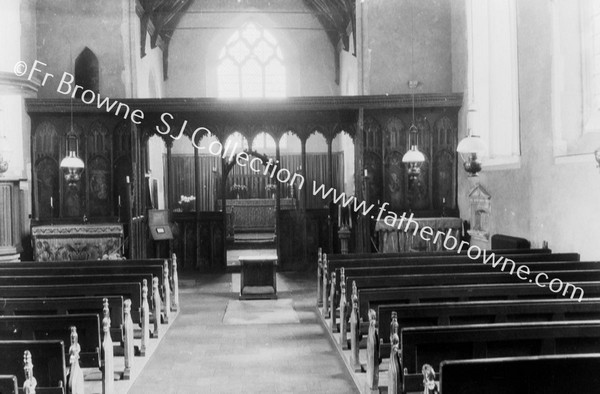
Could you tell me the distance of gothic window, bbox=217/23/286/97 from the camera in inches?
776

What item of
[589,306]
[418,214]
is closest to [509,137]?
[418,214]

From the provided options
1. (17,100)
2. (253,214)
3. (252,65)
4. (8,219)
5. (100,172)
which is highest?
(252,65)

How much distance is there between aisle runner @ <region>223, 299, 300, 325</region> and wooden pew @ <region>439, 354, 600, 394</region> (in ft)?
16.2

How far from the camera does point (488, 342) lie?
3787mm

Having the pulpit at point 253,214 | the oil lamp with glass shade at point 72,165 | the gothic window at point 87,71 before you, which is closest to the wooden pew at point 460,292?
the oil lamp with glass shade at point 72,165

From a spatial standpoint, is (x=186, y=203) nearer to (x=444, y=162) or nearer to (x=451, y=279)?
(x=444, y=162)

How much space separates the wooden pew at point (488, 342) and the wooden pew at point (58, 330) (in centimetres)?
221

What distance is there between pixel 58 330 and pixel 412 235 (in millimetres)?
7372

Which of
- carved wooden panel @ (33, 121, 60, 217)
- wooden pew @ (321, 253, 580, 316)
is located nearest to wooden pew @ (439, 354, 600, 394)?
wooden pew @ (321, 253, 580, 316)

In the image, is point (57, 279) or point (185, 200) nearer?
point (57, 279)

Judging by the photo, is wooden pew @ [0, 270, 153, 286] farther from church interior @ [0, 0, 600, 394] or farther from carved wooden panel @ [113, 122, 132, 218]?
carved wooden panel @ [113, 122, 132, 218]

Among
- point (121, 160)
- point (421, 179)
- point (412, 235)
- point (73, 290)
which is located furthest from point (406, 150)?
point (73, 290)

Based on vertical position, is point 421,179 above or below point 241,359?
above

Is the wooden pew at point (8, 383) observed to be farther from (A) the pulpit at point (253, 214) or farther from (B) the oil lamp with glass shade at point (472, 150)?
(A) the pulpit at point (253, 214)
